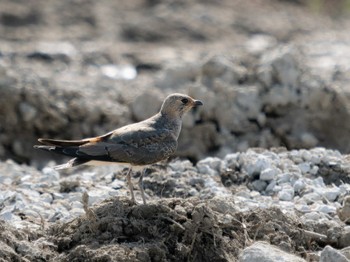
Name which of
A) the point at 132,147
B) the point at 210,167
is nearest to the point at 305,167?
the point at 210,167

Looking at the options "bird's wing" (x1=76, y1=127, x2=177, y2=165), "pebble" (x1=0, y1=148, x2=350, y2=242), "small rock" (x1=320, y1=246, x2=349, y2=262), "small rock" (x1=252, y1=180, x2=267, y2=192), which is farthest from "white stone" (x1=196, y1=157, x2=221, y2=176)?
"small rock" (x1=320, y1=246, x2=349, y2=262)

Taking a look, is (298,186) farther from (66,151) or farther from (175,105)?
(66,151)

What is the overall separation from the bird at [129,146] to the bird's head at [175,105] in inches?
4.0

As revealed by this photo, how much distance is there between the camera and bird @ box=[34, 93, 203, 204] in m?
9.16

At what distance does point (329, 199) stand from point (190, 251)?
2.21 m

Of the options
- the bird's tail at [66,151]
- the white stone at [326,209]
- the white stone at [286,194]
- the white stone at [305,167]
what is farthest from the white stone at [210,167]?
the bird's tail at [66,151]

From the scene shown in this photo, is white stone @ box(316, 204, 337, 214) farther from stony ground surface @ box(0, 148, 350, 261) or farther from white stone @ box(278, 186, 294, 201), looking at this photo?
white stone @ box(278, 186, 294, 201)

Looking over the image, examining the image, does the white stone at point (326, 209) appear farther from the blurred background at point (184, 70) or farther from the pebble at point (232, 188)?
the blurred background at point (184, 70)

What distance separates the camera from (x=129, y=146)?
9.38 meters

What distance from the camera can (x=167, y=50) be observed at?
19.8 meters

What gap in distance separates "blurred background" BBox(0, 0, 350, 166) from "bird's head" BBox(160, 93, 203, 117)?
12.2ft

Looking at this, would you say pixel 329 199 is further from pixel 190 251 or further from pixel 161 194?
pixel 190 251

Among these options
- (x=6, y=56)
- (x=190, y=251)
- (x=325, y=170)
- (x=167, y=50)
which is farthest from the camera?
(x=167, y=50)

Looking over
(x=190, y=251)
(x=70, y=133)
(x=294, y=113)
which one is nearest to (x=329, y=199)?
(x=190, y=251)
